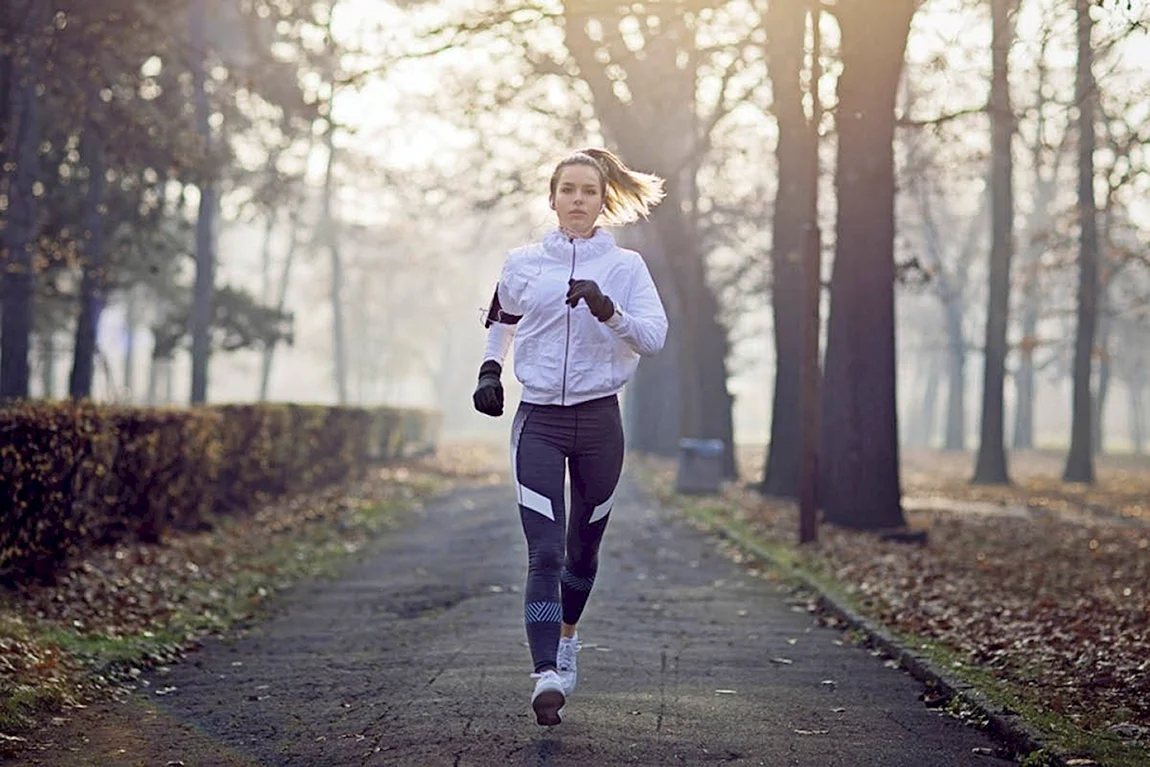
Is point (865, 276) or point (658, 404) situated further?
point (658, 404)

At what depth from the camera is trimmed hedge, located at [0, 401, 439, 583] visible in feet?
32.3

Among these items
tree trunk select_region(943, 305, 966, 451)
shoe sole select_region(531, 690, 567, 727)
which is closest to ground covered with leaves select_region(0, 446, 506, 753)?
shoe sole select_region(531, 690, 567, 727)

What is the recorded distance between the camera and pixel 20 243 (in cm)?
1762

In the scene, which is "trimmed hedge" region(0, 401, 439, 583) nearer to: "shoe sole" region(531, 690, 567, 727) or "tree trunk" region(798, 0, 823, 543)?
"shoe sole" region(531, 690, 567, 727)

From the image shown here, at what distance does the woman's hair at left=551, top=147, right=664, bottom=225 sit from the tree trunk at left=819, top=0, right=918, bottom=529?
30.8ft

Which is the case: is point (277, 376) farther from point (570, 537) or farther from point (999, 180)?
point (570, 537)

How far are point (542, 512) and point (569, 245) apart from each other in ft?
3.52

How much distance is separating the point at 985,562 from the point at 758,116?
45.8 ft

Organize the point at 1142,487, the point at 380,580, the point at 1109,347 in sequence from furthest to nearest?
the point at 1109,347 < the point at 1142,487 < the point at 380,580

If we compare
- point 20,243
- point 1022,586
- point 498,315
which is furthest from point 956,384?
point 498,315

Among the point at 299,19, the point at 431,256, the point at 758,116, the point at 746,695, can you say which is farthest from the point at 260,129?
the point at 746,695

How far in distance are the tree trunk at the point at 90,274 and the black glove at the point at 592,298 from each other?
52.7 feet

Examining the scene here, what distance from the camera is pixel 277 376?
389ft

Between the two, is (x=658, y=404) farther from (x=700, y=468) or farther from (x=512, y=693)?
(x=512, y=693)
